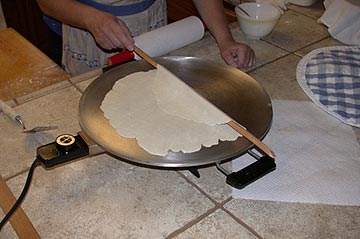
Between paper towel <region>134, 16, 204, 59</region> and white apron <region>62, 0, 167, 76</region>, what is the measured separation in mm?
156

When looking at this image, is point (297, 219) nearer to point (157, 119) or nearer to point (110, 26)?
point (157, 119)

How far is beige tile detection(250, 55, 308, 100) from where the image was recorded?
3.37 feet

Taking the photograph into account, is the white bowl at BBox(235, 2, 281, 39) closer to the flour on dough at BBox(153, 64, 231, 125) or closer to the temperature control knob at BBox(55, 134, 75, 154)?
the flour on dough at BBox(153, 64, 231, 125)

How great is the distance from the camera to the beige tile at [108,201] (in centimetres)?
69

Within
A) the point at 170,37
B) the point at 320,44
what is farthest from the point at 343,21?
the point at 170,37

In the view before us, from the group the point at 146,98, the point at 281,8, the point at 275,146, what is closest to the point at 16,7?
the point at 281,8

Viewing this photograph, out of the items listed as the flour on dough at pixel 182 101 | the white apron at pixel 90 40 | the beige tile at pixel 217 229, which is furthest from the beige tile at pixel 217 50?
the beige tile at pixel 217 229

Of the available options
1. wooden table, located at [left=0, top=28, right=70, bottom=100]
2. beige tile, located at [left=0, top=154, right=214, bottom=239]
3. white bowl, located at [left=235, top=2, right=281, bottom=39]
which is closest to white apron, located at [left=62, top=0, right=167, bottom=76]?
wooden table, located at [left=0, top=28, right=70, bottom=100]

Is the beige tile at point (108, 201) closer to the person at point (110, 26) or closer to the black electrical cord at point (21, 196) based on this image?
the black electrical cord at point (21, 196)

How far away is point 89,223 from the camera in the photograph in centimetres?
69

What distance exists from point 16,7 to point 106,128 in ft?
5.87

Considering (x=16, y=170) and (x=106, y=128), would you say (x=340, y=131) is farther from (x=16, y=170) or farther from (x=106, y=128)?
(x=16, y=170)

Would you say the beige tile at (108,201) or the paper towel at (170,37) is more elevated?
the paper towel at (170,37)

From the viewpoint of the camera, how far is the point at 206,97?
0.86 m
